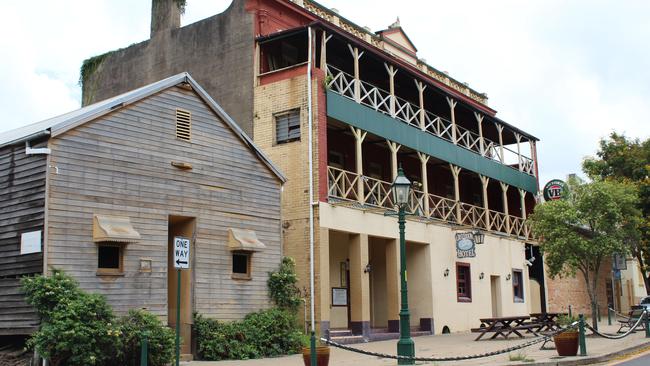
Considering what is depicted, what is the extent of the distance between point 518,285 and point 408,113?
1110 centimetres

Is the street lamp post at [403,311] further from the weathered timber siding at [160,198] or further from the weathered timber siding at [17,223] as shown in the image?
the weathered timber siding at [17,223]

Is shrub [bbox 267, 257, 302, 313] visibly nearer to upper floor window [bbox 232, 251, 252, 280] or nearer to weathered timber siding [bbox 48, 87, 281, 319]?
weathered timber siding [bbox 48, 87, 281, 319]

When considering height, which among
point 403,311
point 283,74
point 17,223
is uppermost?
point 283,74

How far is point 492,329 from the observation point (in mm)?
21453

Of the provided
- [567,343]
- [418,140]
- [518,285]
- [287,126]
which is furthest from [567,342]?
[518,285]

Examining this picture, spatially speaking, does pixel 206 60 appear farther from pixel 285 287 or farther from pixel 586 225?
pixel 586 225

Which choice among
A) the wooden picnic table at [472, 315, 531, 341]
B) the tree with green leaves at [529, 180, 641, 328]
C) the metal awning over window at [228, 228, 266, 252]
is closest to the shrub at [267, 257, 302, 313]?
the metal awning over window at [228, 228, 266, 252]

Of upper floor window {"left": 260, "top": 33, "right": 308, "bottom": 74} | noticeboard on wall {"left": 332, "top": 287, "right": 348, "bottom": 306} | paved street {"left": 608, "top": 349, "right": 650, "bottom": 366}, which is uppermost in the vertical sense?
upper floor window {"left": 260, "top": 33, "right": 308, "bottom": 74}

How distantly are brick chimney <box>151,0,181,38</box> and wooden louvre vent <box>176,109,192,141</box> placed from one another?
9742mm

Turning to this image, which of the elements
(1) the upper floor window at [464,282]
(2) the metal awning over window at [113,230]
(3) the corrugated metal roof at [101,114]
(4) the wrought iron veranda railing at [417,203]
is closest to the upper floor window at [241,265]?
(3) the corrugated metal roof at [101,114]

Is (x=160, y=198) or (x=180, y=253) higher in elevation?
(x=160, y=198)

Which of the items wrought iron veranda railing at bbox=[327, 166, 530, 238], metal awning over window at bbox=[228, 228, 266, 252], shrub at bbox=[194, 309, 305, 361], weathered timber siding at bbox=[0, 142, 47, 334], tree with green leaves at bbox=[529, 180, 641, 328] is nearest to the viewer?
weathered timber siding at bbox=[0, 142, 47, 334]

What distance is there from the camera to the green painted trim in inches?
886

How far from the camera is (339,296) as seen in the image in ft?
77.2
